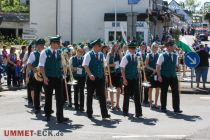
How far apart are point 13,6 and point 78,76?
8684 centimetres

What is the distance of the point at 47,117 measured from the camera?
13.2 m

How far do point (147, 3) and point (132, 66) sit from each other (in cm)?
4311

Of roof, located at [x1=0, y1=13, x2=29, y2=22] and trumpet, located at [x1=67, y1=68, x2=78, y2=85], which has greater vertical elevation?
roof, located at [x1=0, y1=13, x2=29, y2=22]

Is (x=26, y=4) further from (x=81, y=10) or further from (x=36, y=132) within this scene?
(x=36, y=132)

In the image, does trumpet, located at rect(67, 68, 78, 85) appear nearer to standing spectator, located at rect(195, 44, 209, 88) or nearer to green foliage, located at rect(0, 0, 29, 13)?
standing spectator, located at rect(195, 44, 209, 88)

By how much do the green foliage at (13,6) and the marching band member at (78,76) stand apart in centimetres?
8160

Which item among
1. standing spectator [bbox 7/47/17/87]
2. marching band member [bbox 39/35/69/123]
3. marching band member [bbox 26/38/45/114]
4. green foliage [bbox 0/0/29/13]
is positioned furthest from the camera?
green foliage [bbox 0/0/29/13]

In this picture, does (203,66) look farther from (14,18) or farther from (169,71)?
(14,18)

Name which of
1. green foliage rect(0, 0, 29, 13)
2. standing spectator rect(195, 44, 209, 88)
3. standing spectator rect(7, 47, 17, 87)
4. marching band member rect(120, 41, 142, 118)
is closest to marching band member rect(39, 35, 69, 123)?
marching band member rect(120, 41, 142, 118)

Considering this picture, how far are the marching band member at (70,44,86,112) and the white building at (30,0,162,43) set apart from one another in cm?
3972

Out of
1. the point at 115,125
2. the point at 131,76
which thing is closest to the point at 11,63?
the point at 131,76

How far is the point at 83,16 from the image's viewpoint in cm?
5794

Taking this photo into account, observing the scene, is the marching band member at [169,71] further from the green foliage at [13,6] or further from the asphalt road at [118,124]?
the green foliage at [13,6]

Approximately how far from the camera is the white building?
2207 inches
